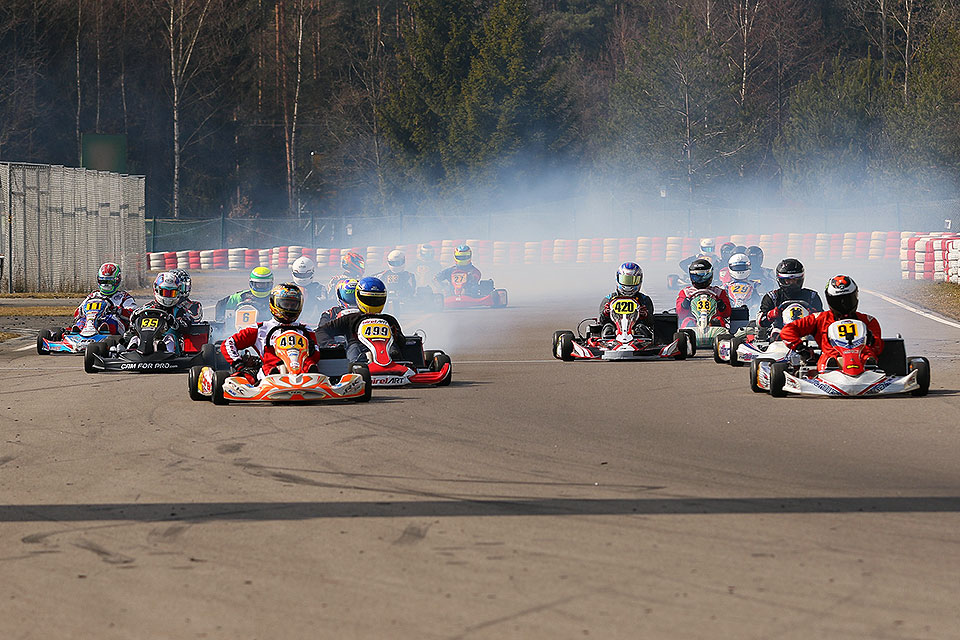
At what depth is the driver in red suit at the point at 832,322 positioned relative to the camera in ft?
37.8

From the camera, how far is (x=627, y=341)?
15.4 metres

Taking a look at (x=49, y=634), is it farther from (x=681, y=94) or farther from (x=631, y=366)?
(x=681, y=94)

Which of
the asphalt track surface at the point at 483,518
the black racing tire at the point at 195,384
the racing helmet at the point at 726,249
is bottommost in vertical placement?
the asphalt track surface at the point at 483,518

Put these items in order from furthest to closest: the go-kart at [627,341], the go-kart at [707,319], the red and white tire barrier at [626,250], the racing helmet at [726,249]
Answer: the red and white tire barrier at [626,250]
the racing helmet at [726,249]
the go-kart at [707,319]
the go-kart at [627,341]

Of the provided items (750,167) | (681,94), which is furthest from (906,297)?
(750,167)

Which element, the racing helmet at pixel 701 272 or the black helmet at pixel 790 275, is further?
the racing helmet at pixel 701 272

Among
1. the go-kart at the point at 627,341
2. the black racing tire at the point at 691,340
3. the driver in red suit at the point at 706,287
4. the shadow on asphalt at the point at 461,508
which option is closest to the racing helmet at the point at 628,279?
the go-kart at the point at 627,341

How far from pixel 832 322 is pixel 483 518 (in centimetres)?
582

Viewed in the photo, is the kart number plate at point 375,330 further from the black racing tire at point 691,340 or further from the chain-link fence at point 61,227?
the chain-link fence at point 61,227

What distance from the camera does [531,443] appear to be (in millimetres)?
9016

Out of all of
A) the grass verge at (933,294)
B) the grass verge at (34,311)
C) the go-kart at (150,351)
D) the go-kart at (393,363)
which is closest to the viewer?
the go-kart at (393,363)

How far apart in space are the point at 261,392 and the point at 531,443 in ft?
9.40

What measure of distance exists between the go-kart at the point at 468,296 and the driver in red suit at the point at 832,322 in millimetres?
14137

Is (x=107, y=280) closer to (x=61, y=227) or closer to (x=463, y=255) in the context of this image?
(x=463, y=255)
